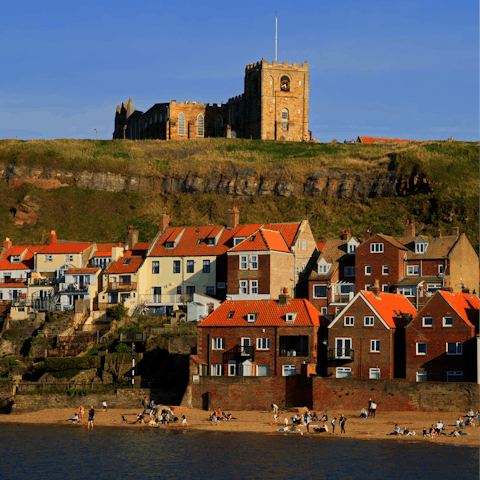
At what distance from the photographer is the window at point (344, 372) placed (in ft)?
238

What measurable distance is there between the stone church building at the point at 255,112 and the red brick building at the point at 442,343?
84704 mm

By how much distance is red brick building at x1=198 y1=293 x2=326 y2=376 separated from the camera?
73.7 m

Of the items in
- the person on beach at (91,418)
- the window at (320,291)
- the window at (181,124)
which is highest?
the window at (181,124)

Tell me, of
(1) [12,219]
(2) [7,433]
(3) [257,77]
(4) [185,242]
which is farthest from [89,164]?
(2) [7,433]

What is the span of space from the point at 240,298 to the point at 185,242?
11.7 metres

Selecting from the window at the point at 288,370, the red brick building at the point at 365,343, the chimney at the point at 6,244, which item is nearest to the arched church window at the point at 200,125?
the chimney at the point at 6,244

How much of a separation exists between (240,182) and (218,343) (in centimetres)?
6010

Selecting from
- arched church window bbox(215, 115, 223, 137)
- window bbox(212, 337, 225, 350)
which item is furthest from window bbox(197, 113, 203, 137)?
window bbox(212, 337, 225, 350)

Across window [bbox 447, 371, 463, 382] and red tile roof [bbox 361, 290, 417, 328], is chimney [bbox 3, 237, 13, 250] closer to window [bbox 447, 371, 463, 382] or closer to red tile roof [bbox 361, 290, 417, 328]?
red tile roof [bbox 361, 290, 417, 328]

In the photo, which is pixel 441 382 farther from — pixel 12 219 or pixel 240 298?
pixel 12 219

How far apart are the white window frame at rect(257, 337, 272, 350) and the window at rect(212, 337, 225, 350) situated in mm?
3257

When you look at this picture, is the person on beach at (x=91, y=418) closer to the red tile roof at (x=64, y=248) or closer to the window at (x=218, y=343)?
the window at (x=218, y=343)

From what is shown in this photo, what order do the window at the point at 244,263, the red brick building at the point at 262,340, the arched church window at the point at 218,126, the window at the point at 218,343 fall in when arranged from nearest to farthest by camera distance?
the red brick building at the point at 262,340 < the window at the point at 218,343 < the window at the point at 244,263 < the arched church window at the point at 218,126

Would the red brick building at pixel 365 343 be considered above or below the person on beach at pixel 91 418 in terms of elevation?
above
